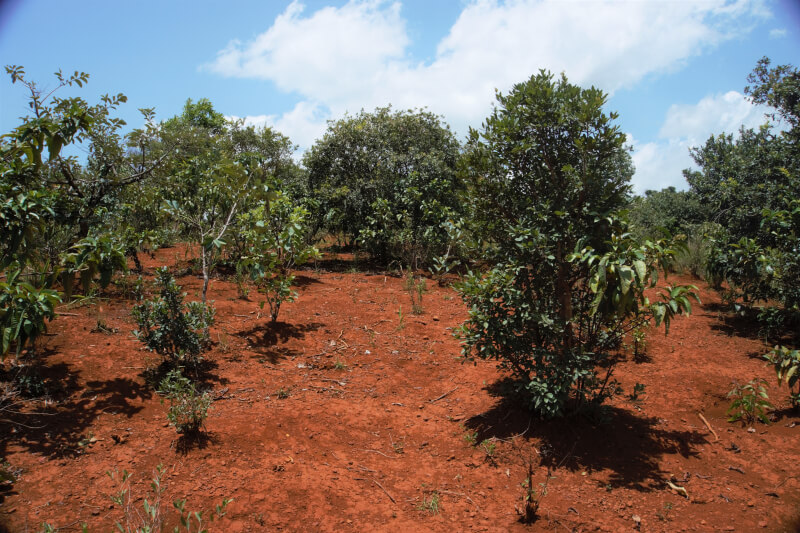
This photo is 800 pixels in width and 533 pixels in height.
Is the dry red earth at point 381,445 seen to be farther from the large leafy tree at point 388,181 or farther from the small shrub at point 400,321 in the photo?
the large leafy tree at point 388,181

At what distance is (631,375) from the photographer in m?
5.44

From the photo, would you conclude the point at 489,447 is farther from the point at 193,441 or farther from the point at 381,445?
the point at 193,441

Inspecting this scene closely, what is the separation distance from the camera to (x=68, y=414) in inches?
161

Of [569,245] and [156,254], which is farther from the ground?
[569,245]

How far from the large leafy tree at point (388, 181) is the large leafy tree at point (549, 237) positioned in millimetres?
5674

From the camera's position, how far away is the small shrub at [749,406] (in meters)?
4.16

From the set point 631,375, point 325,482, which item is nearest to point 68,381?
point 325,482

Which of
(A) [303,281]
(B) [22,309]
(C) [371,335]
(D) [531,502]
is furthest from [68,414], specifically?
(A) [303,281]

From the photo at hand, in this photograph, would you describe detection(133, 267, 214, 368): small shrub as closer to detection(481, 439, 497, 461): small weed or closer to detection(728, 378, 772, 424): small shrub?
detection(481, 439, 497, 461): small weed

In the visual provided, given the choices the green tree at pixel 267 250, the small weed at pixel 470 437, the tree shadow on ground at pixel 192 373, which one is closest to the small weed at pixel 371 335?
the green tree at pixel 267 250

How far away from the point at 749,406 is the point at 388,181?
8445mm

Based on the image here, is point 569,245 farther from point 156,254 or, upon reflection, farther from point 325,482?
point 156,254

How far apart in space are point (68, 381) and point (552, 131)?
17.2 feet

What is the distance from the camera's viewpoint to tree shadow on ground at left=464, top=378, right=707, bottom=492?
364 cm
